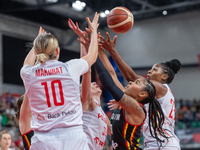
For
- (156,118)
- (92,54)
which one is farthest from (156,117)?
(92,54)

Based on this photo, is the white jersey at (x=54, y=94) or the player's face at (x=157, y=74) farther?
the player's face at (x=157, y=74)

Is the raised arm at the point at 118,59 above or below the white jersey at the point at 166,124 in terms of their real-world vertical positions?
above

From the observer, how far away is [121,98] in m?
3.16

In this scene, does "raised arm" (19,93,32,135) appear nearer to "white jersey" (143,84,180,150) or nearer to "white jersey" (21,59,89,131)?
"white jersey" (21,59,89,131)

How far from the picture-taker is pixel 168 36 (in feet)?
63.2

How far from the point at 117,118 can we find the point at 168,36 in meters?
16.7

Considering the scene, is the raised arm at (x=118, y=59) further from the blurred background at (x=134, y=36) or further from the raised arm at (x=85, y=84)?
the blurred background at (x=134, y=36)

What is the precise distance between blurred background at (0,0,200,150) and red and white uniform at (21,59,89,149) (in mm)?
11176

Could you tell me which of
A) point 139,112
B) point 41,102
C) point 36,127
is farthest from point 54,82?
point 139,112

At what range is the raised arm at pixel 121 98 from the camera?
10.3 feet

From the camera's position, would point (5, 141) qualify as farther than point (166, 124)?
Yes

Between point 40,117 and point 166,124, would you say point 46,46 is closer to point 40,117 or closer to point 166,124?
point 40,117

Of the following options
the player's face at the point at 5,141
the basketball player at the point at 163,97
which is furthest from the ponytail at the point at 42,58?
the player's face at the point at 5,141

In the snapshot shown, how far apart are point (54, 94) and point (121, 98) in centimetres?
93
